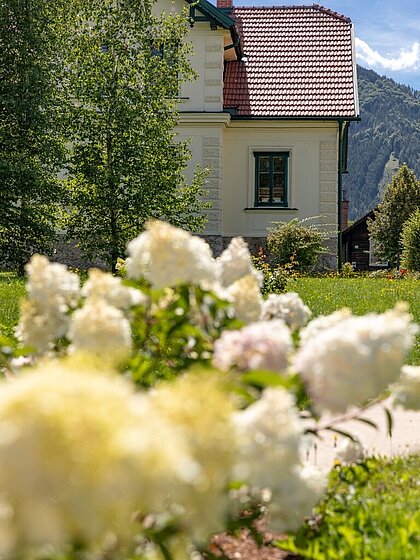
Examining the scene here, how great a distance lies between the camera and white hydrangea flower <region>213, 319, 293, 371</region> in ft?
8.42

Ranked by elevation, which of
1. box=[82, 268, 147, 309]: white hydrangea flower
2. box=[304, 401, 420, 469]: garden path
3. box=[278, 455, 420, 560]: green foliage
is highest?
box=[82, 268, 147, 309]: white hydrangea flower

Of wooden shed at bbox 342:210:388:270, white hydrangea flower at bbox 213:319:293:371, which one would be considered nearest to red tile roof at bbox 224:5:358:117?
white hydrangea flower at bbox 213:319:293:371

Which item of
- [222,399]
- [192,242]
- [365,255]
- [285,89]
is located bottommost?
[365,255]

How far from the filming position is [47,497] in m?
1.47

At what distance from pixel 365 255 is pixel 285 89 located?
119ft

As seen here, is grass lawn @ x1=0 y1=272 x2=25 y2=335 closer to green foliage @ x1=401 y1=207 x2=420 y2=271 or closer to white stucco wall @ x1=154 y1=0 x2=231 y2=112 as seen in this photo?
white stucco wall @ x1=154 y1=0 x2=231 y2=112

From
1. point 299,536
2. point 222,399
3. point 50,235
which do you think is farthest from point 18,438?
point 50,235

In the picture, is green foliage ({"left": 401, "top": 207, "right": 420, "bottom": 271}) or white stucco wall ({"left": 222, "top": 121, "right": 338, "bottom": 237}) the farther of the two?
green foliage ({"left": 401, "top": 207, "right": 420, "bottom": 271})

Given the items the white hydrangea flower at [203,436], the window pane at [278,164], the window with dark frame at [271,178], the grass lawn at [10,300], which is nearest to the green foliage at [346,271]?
the window with dark frame at [271,178]

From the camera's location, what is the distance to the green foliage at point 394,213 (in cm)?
3938

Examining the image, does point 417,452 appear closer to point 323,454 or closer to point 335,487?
point 323,454

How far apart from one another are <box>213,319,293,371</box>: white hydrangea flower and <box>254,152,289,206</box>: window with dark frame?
19.8m

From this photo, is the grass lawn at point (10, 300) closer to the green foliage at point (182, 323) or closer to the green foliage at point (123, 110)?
the green foliage at point (123, 110)

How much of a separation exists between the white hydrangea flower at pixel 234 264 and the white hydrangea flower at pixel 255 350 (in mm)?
1047
